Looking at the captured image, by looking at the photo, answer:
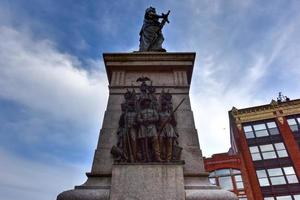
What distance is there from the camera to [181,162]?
16.5ft

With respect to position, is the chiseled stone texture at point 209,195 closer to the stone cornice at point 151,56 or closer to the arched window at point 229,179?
the stone cornice at point 151,56

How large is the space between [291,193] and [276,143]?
248 inches

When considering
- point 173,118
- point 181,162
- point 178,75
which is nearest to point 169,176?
point 181,162

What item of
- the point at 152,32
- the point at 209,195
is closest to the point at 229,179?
the point at 152,32

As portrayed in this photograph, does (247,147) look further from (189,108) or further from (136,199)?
(136,199)

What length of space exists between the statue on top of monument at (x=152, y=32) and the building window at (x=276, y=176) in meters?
25.4

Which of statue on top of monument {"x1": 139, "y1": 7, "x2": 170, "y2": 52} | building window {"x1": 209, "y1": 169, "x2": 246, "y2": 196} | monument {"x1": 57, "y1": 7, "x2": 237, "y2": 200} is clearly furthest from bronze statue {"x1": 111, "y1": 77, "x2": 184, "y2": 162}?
building window {"x1": 209, "y1": 169, "x2": 246, "y2": 196}

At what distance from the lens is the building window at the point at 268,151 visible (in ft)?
97.1

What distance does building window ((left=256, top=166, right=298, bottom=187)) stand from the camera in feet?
89.9

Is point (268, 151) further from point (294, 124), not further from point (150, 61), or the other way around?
point (150, 61)

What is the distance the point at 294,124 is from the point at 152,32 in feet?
97.6

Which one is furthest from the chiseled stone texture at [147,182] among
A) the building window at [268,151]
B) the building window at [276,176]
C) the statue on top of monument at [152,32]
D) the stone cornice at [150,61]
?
the building window at [268,151]

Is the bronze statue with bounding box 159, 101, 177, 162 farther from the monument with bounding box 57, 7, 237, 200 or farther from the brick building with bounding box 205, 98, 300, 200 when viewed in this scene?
the brick building with bounding box 205, 98, 300, 200

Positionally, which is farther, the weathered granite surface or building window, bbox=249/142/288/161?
building window, bbox=249/142/288/161
